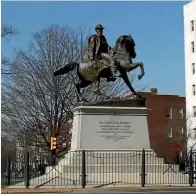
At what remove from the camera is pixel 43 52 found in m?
45.8

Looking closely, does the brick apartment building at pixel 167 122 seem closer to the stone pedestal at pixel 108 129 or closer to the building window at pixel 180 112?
the building window at pixel 180 112

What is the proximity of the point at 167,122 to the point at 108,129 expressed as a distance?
211 ft

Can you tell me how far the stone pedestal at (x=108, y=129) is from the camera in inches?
1062

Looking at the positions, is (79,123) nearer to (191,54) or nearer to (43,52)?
(43,52)

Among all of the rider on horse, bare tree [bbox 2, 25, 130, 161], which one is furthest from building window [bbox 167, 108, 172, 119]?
the rider on horse

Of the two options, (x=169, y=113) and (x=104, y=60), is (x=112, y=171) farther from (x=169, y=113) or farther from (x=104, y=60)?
(x=169, y=113)

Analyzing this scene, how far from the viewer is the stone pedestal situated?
88.5ft

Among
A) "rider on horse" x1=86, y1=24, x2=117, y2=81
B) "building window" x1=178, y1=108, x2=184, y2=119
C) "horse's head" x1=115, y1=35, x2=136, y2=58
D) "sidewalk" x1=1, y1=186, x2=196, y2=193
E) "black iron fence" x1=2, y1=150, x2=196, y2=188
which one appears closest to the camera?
"sidewalk" x1=1, y1=186, x2=196, y2=193

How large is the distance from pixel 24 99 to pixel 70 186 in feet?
69.0

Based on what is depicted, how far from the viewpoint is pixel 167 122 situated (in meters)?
90.7

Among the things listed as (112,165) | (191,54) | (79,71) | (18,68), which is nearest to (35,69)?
(18,68)

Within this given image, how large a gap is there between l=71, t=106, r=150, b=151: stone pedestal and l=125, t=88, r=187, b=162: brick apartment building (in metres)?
48.7

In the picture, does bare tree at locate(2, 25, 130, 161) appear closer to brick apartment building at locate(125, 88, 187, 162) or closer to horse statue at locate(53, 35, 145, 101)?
horse statue at locate(53, 35, 145, 101)

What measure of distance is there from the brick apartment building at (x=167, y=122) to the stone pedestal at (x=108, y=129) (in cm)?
4870
